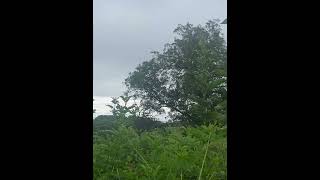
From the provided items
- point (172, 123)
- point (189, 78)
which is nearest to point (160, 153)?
point (172, 123)

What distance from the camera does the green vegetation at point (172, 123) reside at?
186cm

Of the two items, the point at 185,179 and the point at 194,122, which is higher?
the point at 194,122

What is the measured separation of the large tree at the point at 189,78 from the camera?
1.86 m

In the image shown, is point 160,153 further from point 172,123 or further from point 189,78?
point 189,78

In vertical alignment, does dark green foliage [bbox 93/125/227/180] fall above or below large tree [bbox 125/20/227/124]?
below

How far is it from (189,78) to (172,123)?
303 mm

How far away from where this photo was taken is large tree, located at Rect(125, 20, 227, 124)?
1860mm

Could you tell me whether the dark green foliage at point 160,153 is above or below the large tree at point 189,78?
below

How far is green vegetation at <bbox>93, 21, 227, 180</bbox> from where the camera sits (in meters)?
1.86

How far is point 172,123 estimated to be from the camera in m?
1.86
